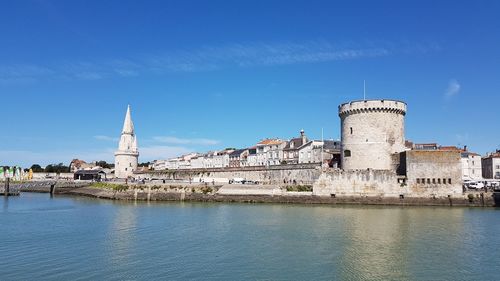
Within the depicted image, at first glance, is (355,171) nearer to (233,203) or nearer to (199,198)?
(233,203)

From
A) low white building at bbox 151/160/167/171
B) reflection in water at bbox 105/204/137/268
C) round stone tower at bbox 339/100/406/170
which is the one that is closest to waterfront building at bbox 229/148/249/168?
low white building at bbox 151/160/167/171

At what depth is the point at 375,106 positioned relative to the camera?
124 ft

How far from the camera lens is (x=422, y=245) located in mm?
18703

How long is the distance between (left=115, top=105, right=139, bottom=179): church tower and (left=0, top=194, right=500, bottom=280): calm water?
37.3m

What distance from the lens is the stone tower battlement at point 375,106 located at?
124 ft

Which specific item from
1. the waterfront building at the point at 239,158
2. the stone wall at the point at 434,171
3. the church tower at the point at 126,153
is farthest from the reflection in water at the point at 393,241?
the waterfront building at the point at 239,158

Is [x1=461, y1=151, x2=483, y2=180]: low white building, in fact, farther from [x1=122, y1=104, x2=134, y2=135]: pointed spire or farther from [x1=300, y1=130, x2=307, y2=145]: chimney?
[x1=122, y1=104, x2=134, y2=135]: pointed spire

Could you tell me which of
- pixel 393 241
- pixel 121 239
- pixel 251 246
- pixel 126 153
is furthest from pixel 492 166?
pixel 121 239

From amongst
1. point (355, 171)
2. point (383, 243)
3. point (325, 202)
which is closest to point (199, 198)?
point (325, 202)

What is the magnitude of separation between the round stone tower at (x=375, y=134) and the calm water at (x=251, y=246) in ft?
30.6

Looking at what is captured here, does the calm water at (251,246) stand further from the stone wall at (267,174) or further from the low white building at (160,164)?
the low white building at (160,164)

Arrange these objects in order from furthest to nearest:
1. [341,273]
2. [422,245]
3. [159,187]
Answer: [159,187] → [422,245] → [341,273]

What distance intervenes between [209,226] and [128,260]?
836 centimetres

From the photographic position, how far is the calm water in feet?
47.1
